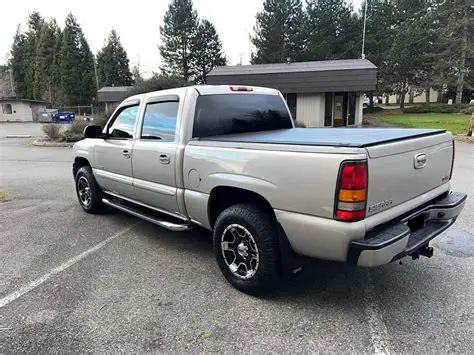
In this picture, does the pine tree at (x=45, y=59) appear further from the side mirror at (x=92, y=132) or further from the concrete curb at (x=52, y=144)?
the side mirror at (x=92, y=132)

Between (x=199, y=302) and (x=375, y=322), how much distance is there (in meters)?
1.48

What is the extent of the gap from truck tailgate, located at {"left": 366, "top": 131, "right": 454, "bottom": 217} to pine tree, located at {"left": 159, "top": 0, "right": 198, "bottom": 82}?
46.6 meters

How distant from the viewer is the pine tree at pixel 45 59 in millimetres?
56397

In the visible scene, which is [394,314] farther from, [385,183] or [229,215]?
[229,215]

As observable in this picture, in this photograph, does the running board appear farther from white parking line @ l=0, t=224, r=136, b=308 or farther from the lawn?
the lawn

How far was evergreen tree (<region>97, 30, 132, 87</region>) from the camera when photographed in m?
54.9

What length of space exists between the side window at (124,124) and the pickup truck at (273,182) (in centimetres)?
3

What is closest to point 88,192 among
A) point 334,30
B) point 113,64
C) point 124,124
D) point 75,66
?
point 124,124

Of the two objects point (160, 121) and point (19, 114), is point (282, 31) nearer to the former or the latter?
point (19, 114)

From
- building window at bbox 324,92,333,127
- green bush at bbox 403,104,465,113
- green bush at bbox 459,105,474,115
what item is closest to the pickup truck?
building window at bbox 324,92,333,127

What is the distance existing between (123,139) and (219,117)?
5.19 ft

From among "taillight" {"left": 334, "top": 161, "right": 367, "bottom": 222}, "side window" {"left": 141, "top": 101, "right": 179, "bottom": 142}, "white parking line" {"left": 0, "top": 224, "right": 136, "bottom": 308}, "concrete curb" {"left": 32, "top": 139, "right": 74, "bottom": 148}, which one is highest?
"side window" {"left": 141, "top": 101, "right": 179, "bottom": 142}

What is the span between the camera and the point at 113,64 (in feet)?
181

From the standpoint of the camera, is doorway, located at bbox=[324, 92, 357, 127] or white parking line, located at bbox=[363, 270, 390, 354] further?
doorway, located at bbox=[324, 92, 357, 127]
